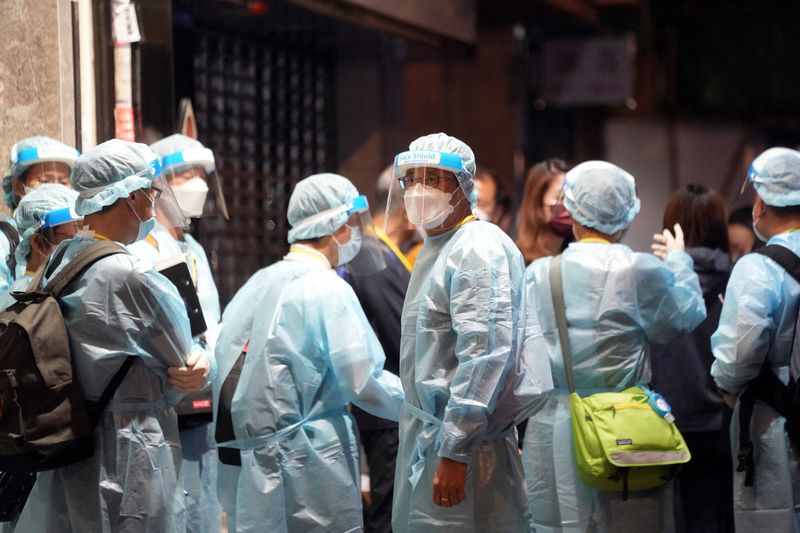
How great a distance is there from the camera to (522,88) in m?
10.1

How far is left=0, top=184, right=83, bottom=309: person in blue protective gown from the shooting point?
4324 millimetres

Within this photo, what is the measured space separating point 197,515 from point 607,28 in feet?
28.2

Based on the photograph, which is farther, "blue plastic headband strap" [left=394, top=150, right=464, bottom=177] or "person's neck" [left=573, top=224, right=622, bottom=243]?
"person's neck" [left=573, top=224, right=622, bottom=243]

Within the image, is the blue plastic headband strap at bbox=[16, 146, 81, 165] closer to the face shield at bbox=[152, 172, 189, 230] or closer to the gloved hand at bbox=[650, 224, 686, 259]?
the face shield at bbox=[152, 172, 189, 230]

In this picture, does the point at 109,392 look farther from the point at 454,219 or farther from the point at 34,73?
the point at 34,73

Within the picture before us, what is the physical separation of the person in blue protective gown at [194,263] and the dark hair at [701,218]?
2079 mm

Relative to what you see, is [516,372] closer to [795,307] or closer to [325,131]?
[795,307]

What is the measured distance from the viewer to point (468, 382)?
3641 mm

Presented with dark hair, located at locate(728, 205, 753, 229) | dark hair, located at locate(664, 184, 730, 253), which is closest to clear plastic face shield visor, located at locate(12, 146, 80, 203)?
dark hair, located at locate(664, 184, 730, 253)

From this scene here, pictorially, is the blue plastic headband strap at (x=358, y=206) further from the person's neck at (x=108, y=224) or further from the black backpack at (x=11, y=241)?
the black backpack at (x=11, y=241)

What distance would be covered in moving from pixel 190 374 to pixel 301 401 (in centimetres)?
80

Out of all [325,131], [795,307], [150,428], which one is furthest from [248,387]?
[325,131]

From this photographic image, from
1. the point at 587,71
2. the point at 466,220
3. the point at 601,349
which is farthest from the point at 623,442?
the point at 587,71

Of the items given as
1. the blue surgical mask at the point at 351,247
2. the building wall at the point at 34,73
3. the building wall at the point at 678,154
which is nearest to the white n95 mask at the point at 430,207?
the blue surgical mask at the point at 351,247
